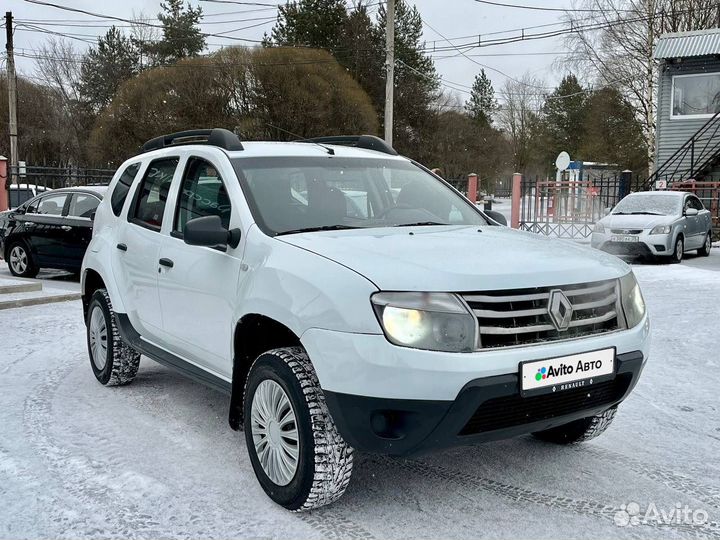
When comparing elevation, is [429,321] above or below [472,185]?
below

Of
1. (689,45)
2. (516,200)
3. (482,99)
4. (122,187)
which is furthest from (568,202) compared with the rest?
(482,99)

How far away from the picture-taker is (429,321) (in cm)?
282

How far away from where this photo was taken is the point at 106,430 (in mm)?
4387

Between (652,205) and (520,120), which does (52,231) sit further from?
(520,120)

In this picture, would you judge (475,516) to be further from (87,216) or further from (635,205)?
(635,205)

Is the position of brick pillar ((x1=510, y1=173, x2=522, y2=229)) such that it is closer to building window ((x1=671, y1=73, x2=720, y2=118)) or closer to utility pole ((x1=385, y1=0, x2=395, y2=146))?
utility pole ((x1=385, y1=0, x2=395, y2=146))

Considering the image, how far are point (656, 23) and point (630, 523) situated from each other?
36475 mm

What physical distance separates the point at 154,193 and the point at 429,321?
2658 millimetres

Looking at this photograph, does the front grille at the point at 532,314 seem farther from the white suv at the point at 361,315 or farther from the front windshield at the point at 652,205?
Answer: the front windshield at the point at 652,205

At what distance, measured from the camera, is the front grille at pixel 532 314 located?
9.37ft

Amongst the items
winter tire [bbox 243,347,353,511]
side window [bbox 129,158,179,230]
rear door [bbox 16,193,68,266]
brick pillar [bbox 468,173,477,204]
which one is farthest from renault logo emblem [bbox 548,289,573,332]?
brick pillar [bbox 468,173,477,204]

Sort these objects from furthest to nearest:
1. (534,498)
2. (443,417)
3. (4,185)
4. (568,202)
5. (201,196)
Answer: (568,202) < (4,185) < (201,196) < (534,498) < (443,417)

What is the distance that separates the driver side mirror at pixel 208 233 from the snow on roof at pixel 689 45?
961 inches

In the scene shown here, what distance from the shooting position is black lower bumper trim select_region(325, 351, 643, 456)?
2.79 meters
